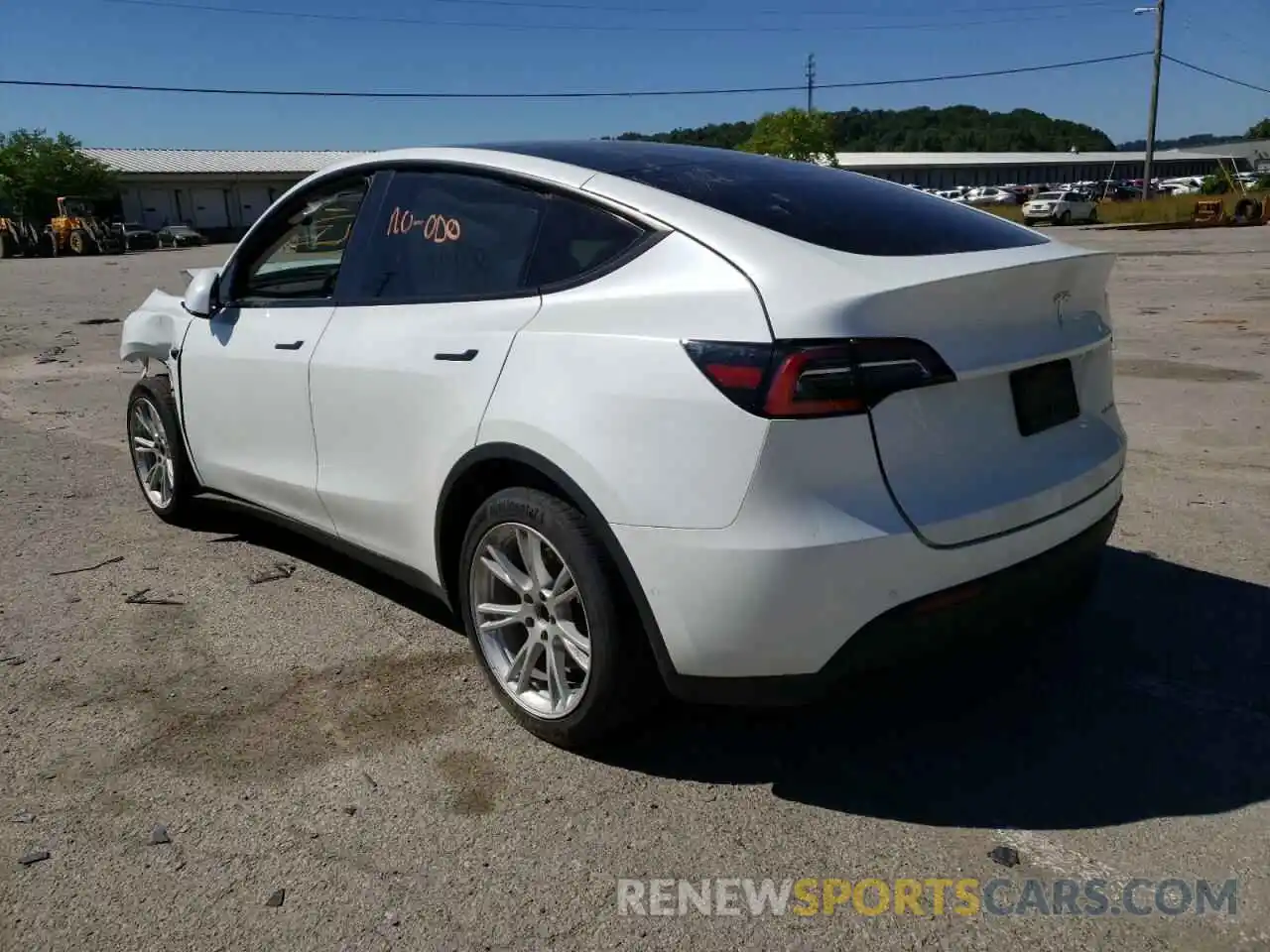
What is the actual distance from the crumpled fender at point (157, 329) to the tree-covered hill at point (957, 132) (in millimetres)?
140816

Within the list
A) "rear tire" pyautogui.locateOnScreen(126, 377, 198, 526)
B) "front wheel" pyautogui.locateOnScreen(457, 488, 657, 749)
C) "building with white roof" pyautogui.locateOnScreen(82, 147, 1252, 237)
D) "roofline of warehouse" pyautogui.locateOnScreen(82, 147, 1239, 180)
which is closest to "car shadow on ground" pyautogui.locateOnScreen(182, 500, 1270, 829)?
"front wheel" pyautogui.locateOnScreen(457, 488, 657, 749)

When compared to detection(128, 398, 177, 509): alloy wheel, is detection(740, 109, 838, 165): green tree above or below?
above

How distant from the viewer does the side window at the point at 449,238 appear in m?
3.19

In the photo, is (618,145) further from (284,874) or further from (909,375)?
(284,874)

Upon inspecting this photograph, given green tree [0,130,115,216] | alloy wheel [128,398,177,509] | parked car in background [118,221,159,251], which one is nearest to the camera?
alloy wheel [128,398,177,509]

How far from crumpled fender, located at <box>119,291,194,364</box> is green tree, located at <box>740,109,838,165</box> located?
85.0 m

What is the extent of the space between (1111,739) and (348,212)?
10.1 ft

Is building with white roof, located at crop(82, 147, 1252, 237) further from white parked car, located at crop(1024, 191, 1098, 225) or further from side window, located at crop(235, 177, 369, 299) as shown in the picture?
side window, located at crop(235, 177, 369, 299)

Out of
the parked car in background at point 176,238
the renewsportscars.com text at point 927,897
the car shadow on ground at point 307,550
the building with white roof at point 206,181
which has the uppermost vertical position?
the building with white roof at point 206,181

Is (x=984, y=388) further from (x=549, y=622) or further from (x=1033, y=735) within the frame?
(x=549, y=622)

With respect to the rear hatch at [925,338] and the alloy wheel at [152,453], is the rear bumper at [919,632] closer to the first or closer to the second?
the rear hatch at [925,338]

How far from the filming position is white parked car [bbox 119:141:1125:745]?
2.48 m

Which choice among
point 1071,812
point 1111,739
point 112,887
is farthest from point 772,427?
point 112,887

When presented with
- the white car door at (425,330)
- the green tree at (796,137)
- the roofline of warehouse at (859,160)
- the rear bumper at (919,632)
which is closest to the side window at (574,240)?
the white car door at (425,330)
